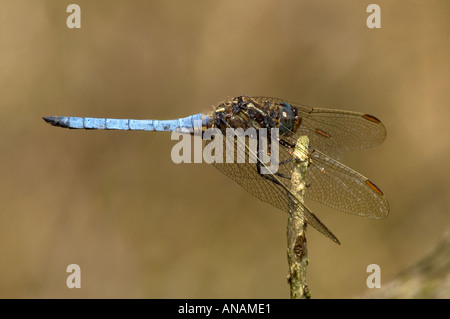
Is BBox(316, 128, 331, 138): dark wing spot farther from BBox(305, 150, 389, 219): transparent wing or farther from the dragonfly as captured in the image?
BBox(305, 150, 389, 219): transparent wing

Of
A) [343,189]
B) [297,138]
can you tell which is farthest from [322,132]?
[343,189]

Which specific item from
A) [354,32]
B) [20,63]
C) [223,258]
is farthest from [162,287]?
[354,32]

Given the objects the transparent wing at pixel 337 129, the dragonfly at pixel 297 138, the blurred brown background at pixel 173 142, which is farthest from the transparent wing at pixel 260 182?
the blurred brown background at pixel 173 142

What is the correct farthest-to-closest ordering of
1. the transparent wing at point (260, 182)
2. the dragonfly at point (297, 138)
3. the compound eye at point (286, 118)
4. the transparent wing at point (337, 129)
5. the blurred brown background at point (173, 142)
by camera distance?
the blurred brown background at point (173, 142) → the transparent wing at point (337, 129) → the compound eye at point (286, 118) → the dragonfly at point (297, 138) → the transparent wing at point (260, 182)

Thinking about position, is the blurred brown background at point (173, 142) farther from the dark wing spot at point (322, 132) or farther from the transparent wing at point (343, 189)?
the transparent wing at point (343, 189)

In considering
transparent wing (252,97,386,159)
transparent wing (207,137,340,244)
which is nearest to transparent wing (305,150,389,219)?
transparent wing (207,137,340,244)
